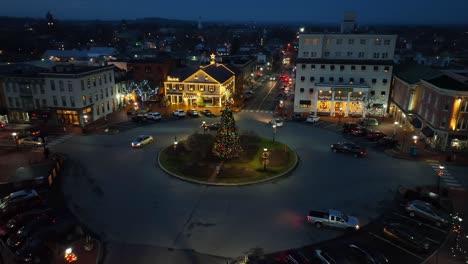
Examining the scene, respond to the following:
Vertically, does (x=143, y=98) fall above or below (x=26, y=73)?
below

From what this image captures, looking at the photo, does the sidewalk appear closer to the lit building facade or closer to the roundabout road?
the roundabout road

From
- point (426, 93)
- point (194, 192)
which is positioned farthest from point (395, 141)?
point (194, 192)

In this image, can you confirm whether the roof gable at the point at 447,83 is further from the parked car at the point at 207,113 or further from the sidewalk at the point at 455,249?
the parked car at the point at 207,113

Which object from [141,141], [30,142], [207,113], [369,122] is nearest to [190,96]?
[207,113]

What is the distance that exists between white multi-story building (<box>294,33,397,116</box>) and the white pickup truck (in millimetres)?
38859

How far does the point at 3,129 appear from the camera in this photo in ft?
172

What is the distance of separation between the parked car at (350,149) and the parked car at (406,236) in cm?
1773

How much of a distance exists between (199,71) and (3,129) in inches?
1449

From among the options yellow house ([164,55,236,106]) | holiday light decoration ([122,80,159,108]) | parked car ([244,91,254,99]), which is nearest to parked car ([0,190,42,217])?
holiday light decoration ([122,80,159,108])

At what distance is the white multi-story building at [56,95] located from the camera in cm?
5275

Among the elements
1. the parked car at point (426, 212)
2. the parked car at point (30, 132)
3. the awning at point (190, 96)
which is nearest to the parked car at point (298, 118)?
the awning at point (190, 96)

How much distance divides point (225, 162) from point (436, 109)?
30.5m

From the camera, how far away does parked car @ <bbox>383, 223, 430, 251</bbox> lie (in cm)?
2355

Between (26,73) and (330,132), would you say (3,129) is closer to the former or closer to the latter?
(26,73)
